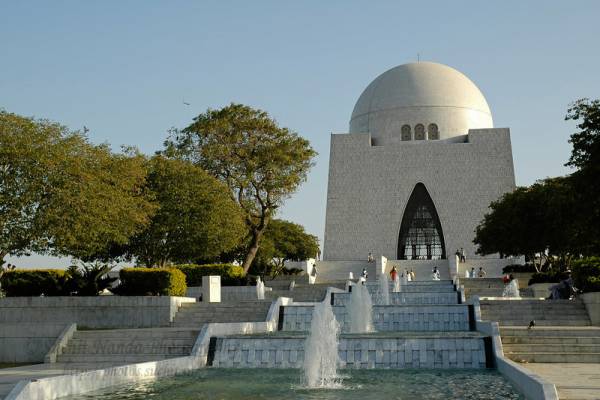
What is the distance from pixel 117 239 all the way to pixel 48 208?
3.13 metres

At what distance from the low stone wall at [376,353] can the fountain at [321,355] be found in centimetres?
55

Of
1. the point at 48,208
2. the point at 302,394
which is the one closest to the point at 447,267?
the point at 48,208

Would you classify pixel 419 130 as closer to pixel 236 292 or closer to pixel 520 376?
pixel 236 292

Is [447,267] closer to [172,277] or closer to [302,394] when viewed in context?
[172,277]

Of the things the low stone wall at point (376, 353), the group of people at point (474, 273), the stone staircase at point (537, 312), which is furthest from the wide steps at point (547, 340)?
the group of people at point (474, 273)

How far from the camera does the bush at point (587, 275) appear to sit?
48.5 ft

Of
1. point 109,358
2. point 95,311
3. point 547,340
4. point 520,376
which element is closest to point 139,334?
point 109,358

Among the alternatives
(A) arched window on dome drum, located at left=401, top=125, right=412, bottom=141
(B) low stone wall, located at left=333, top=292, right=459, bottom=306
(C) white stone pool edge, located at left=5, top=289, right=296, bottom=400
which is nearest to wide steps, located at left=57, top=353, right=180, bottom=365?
(C) white stone pool edge, located at left=5, top=289, right=296, bottom=400

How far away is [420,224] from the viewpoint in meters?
46.0

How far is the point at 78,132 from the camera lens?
18781mm

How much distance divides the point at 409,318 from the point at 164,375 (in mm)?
6772

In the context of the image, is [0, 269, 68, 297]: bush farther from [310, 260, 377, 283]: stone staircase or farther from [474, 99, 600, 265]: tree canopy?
[310, 260, 377, 283]: stone staircase

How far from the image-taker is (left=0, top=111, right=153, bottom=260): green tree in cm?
1647

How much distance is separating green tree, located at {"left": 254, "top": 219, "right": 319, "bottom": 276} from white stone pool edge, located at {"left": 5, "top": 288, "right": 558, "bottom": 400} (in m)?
23.1
